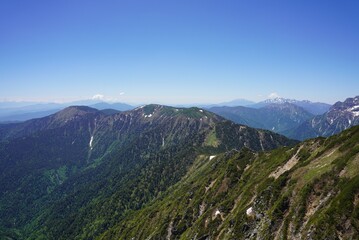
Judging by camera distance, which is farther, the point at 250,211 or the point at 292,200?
the point at 250,211

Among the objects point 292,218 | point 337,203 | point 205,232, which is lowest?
point 205,232

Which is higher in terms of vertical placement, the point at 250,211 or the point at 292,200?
the point at 292,200

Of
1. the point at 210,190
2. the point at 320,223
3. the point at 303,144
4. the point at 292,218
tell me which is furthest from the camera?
the point at 210,190

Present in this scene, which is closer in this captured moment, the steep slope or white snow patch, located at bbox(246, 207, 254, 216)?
the steep slope

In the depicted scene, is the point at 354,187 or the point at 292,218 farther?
the point at 292,218

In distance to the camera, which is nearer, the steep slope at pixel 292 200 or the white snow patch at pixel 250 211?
the steep slope at pixel 292 200

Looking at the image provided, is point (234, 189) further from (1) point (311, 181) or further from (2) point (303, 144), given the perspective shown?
(1) point (311, 181)

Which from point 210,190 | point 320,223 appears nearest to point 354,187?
point 320,223

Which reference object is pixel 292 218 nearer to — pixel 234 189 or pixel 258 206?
pixel 258 206

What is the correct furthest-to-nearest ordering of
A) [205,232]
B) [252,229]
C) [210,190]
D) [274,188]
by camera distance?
[210,190]
[205,232]
[274,188]
[252,229]

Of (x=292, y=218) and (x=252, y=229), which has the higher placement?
(x=292, y=218)
